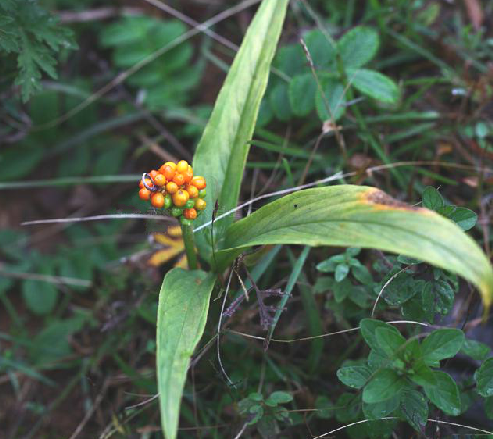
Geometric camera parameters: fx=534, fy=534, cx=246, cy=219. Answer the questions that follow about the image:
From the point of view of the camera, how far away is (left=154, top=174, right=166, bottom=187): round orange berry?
1.41m

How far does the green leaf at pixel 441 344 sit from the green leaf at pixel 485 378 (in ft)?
0.59

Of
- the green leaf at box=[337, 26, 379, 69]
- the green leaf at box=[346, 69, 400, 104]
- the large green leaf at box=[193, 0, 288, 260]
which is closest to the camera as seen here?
the large green leaf at box=[193, 0, 288, 260]

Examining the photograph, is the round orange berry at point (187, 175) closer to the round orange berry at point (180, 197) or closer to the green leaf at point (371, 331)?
the round orange berry at point (180, 197)

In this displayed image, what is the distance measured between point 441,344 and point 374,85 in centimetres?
112

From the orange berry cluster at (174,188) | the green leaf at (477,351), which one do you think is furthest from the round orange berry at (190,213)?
the green leaf at (477,351)

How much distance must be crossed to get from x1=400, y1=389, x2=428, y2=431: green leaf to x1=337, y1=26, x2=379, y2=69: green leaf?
4.33 ft

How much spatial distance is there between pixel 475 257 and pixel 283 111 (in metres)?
1.40

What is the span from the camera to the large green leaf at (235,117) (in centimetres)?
175

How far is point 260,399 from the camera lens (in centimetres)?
165

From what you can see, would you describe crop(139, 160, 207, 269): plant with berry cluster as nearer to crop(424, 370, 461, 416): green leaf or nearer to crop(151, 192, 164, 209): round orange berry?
crop(151, 192, 164, 209): round orange berry

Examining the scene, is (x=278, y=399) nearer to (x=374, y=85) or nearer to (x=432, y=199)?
(x=432, y=199)

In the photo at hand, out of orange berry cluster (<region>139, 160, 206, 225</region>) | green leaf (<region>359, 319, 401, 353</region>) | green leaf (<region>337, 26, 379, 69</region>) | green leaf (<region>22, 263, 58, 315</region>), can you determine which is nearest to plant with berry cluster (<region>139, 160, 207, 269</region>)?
orange berry cluster (<region>139, 160, 206, 225</region>)

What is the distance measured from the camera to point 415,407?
1433 millimetres

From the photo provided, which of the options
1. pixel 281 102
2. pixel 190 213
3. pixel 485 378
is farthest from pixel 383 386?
pixel 281 102
